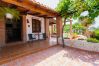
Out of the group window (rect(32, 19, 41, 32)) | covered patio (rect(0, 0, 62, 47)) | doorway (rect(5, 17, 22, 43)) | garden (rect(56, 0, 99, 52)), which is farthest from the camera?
window (rect(32, 19, 41, 32))

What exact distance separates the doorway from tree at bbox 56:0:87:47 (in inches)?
158

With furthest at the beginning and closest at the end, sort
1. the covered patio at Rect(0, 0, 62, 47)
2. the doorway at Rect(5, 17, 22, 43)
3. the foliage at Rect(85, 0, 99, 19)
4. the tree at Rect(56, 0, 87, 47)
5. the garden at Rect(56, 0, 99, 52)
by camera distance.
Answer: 1. the doorway at Rect(5, 17, 22, 43)
2. the tree at Rect(56, 0, 87, 47)
3. the garden at Rect(56, 0, 99, 52)
4. the foliage at Rect(85, 0, 99, 19)
5. the covered patio at Rect(0, 0, 62, 47)

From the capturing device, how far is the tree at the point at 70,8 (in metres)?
11.9

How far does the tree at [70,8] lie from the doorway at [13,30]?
4.01 meters

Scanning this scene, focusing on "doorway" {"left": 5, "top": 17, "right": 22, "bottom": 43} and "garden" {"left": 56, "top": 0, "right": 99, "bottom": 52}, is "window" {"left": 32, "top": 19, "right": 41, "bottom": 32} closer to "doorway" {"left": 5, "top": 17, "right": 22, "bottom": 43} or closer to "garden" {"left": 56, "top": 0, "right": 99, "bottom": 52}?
"doorway" {"left": 5, "top": 17, "right": 22, "bottom": 43}

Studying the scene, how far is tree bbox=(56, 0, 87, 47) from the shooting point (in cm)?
1191

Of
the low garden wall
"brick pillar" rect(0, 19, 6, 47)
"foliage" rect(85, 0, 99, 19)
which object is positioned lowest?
the low garden wall

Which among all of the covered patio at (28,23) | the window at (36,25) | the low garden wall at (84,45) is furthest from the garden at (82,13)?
the window at (36,25)

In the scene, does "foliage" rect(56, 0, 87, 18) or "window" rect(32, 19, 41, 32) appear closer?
"foliage" rect(56, 0, 87, 18)

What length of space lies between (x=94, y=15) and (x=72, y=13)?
2.24 m

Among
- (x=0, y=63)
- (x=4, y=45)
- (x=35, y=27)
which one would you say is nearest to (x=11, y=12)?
(x=0, y=63)

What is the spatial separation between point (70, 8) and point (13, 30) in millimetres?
5546

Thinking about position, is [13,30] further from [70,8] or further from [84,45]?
[84,45]

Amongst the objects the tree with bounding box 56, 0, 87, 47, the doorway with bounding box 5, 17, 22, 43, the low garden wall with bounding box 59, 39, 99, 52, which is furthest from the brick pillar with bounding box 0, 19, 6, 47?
the low garden wall with bounding box 59, 39, 99, 52
